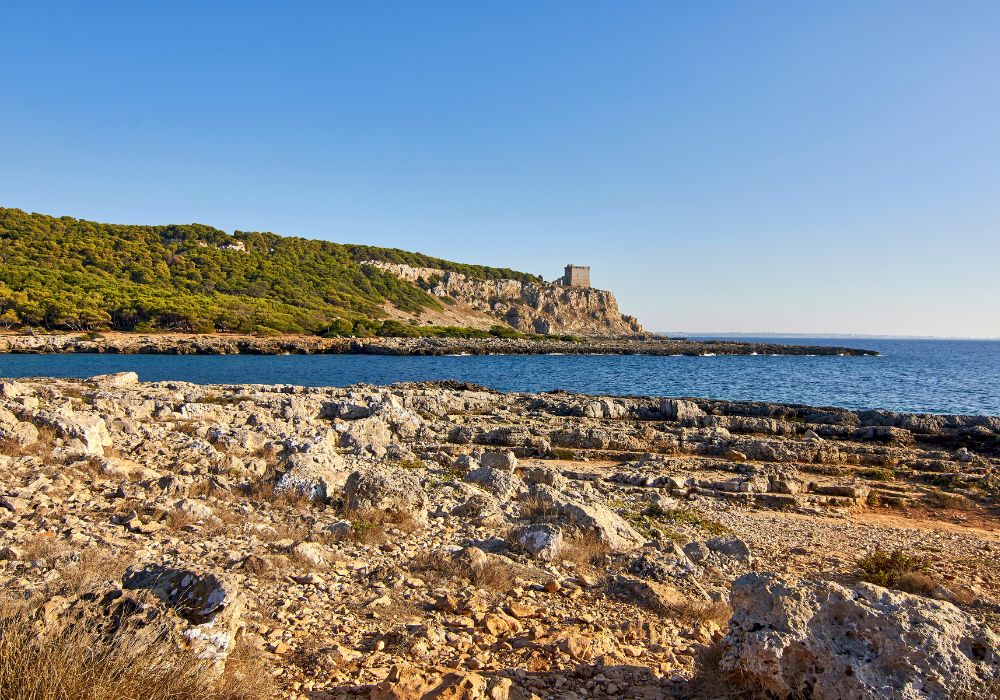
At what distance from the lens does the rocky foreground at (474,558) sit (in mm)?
4391

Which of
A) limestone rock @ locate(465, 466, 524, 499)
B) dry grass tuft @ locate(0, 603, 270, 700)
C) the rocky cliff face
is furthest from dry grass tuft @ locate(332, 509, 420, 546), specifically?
the rocky cliff face

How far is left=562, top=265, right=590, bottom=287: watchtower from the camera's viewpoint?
16788 cm

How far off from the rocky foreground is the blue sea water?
93.0 ft

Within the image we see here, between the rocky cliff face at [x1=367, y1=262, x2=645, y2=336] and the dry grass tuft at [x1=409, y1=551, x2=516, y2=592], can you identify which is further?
the rocky cliff face at [x1=367, y1=262, x2=645, y2=336]

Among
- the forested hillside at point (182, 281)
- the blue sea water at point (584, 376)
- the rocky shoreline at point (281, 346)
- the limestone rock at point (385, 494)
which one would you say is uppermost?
the forested hillside at point (182, 281)

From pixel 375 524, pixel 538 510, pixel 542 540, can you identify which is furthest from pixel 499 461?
pixel 542 540

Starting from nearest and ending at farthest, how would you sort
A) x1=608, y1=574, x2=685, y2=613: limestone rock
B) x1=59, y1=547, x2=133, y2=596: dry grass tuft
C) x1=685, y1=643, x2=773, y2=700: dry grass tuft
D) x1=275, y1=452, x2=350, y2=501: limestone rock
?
1. x1=685, y1=643, x2=773, y2=700: dry grass tuft
2. x1=59, y1=547, x2=133, y2=596: dry grass tuft
3. x1=608, y1=574, x2=685, y2=613: limestone rock
4. x1=275, y1=452, x2=350, y2=501: limestone rock

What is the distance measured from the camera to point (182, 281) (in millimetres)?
96375

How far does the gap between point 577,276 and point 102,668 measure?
168m

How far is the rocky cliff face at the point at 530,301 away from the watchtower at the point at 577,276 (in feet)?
35.4

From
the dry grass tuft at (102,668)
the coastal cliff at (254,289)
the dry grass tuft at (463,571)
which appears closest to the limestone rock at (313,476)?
the dry grass tuft at (463,571)

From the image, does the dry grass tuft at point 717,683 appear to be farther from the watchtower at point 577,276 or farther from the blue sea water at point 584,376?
the watchtower at point 577,276

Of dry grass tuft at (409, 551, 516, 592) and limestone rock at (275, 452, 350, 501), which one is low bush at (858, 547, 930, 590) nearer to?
dry grass tuft at (409, 551, 516, 592)

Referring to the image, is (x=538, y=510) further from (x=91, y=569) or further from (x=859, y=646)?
(x=91, y=569)
